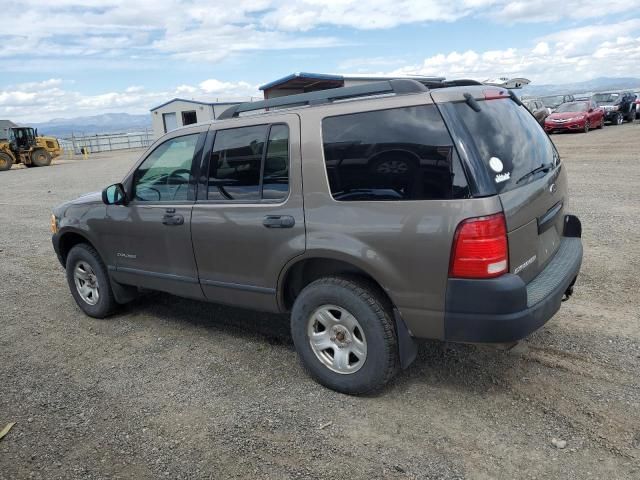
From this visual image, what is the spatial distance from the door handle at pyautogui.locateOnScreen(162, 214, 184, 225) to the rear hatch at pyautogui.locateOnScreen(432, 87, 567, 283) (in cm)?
215

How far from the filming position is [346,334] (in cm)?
339

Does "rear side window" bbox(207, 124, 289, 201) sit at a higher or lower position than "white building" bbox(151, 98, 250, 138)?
lower

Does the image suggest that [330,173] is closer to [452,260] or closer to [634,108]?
[452,260]

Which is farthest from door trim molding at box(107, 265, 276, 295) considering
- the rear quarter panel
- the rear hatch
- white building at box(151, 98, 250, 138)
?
white building at box(151, 98, 250, 138)

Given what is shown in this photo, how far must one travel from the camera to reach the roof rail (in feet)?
10.5

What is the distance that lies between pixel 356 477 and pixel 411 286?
3.50 feet

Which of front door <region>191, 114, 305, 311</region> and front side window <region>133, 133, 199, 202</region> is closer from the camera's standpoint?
front door <region>191, 114, 305, 311</region>

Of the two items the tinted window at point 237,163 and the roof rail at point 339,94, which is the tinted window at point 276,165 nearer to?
the tinted window at point 237,163

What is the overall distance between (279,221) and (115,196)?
1.85 m

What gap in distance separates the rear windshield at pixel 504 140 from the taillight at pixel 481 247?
229mm

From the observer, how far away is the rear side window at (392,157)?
9.60 feet

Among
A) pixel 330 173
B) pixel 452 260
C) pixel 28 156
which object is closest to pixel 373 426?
pixel 452 260

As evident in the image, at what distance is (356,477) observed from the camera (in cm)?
271

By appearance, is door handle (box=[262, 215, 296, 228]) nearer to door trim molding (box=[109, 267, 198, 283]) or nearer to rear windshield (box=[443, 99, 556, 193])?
door trim molding (box=[109, 267, 198, 283])
